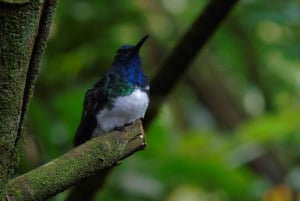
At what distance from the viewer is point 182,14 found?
5152mm

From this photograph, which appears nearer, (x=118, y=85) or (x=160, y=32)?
(x=118, y=85)

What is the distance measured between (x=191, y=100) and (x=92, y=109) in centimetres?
314

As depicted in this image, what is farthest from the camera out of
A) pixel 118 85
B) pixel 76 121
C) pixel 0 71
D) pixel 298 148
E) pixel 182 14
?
pixel 182 14

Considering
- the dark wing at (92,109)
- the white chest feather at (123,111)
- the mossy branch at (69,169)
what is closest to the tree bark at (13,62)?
the mossy branch at (69,169)

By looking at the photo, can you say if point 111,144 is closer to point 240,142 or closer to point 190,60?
point 190,60

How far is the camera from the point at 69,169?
1437 millimetres

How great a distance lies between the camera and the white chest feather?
2.40 metres

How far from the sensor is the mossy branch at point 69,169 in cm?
139

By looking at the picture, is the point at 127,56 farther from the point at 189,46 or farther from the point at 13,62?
the point at 13,62

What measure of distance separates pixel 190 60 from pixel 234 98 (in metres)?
2.99

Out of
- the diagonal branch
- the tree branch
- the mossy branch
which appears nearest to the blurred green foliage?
the diagonal branch

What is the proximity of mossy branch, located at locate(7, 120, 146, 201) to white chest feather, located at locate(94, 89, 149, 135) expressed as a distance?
0.82 m

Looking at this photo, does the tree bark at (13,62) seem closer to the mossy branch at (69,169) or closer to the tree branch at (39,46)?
the tree branch at (39,46)

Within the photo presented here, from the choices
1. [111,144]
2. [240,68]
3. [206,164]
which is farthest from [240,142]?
[111,144]
